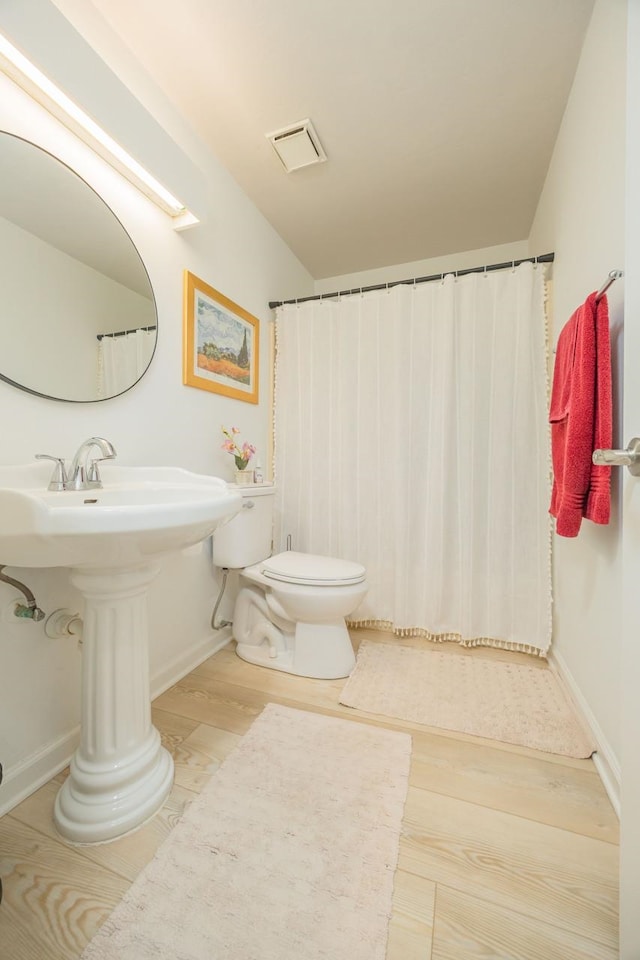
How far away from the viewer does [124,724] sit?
913mm

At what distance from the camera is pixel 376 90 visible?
1.36 meters

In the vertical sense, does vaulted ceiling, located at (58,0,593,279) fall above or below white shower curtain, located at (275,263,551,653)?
above

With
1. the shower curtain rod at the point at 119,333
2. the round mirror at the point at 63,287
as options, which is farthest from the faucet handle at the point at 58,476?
the shower curtain rod at the point at 119,333

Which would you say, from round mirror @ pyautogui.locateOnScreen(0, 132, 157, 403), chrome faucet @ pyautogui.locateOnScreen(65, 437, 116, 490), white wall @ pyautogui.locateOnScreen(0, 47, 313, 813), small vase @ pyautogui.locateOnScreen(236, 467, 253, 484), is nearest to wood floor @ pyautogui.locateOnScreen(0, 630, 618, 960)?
white wall @ pyautogui.locateOnScreen(0, 47, 313, 813)

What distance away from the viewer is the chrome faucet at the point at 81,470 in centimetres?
96

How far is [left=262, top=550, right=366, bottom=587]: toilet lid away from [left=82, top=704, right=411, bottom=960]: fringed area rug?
21.2 inches

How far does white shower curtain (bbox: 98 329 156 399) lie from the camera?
1.16m

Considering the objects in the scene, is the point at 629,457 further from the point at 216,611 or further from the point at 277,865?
the point at 216,611

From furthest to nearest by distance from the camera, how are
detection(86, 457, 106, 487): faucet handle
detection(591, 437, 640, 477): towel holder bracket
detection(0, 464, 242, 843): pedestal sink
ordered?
detection(86, 457, 106, 487): faucet handle → detection(0, 464, 242, 843): pedestal sink → detection(591, 437, 640, 477): towel holder bracket

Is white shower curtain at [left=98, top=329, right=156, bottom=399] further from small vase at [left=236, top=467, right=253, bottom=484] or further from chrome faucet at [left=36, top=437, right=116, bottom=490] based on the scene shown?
small vase at [left=236, top=467, right=253, bottom=484]

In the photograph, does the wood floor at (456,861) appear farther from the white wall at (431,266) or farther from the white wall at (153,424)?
the white wall at (431,266)

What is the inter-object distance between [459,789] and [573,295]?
1690 millimetres

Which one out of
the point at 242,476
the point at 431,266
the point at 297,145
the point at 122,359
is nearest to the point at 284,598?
the point at 242,476

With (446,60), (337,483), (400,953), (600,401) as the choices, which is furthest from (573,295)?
(400,953)
